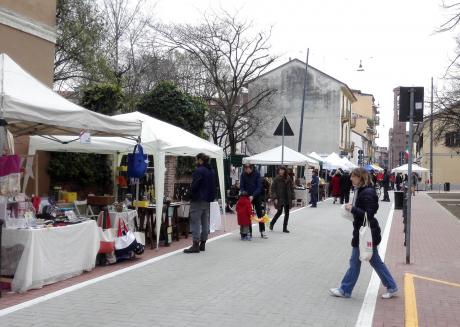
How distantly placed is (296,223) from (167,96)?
7.71 metres

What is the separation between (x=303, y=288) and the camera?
7895mm

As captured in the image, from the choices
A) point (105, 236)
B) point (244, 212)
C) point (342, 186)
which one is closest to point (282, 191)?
point (244, 212)

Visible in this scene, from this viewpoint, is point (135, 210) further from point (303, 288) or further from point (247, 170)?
point (303, 288)

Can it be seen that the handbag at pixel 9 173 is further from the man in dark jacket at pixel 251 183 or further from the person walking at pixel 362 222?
the man in dark jacket at pixel 251 183

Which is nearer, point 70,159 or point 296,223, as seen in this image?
point 70,159

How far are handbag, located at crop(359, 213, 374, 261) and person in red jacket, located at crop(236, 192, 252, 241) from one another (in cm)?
566

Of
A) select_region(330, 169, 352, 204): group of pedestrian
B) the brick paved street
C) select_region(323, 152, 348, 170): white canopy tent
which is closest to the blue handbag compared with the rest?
the brick paved street

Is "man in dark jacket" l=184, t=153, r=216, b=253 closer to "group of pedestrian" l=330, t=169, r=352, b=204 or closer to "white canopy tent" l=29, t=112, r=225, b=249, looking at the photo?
"white canopy tent" l=29, t=112, r=225, b=249

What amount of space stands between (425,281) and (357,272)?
83.3 inches

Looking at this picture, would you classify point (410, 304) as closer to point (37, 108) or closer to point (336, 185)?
point (37, 108)

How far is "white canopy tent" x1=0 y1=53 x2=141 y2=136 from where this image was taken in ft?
25.0

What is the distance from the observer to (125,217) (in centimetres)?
1033

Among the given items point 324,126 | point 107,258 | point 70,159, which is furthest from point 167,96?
point 324,126

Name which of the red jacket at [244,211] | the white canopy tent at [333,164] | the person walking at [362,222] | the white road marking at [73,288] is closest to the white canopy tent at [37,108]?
the white road marking at [73,288]
